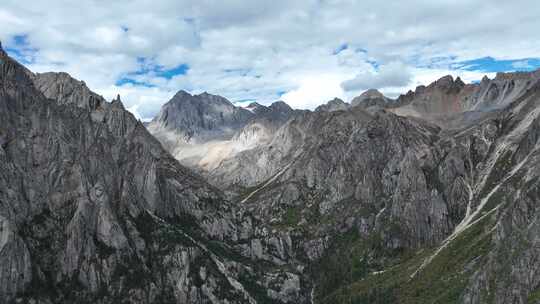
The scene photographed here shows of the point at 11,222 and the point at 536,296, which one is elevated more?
the point at 11,222

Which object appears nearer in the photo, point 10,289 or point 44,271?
point 10,289

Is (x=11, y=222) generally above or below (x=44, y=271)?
above

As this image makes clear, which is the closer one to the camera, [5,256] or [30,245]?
[5,256]

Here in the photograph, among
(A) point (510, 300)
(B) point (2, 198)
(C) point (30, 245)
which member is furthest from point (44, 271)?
(A) point (510, 300)

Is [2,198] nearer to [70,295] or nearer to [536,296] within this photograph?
[70,295]

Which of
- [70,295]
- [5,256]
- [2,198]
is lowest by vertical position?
[70,295]

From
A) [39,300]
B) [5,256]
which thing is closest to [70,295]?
[39,300]

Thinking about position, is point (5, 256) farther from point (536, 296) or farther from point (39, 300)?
point (536, 296)

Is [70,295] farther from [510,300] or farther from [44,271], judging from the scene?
[510,300]
